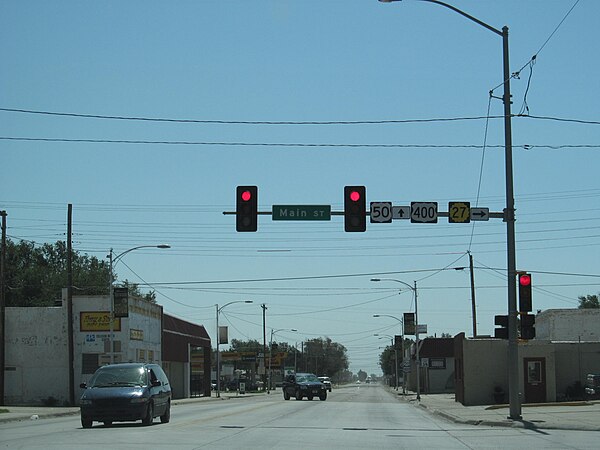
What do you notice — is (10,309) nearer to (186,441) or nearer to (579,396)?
(579,396)

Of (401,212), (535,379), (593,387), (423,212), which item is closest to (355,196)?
(401,212)

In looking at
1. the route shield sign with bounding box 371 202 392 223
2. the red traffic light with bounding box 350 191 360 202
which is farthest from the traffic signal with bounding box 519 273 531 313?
the red traffic light with bounding box 350 191 360 202

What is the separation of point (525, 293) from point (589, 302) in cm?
9460

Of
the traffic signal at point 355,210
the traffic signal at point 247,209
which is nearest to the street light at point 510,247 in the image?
the traffic signal at point 355,210

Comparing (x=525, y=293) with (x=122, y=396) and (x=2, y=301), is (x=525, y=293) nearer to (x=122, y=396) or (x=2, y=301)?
(x=122, y=396)

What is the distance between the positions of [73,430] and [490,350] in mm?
26409

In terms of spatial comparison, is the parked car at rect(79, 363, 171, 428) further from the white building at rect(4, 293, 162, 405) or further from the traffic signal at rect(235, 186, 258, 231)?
the white building at rect(4, 293, 162, 405)

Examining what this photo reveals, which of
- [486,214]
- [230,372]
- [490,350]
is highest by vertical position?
[486,214]

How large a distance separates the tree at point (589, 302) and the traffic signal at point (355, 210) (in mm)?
96053

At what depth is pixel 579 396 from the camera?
144 feet

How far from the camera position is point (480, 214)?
2670cm

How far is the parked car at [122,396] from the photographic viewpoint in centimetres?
2381

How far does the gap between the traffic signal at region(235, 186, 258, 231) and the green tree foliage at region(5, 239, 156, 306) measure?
55429 millimetres

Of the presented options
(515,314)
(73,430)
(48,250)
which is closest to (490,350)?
(515,314)
